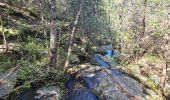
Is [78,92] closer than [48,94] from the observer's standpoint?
No

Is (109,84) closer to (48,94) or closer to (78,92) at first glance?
(78,92)

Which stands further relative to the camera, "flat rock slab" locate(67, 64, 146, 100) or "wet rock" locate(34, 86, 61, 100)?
"flat rock slab" locate(67, 64, 146, 100)

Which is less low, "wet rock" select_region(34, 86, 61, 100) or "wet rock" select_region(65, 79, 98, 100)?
"wet rock" select_region(34, 86, 61, 100)

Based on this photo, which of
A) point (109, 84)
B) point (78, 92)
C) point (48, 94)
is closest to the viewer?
point (48, 94)

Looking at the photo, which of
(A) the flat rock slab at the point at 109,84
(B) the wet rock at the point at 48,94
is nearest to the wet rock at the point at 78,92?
(A) the flat rock slab at the point at 109,84

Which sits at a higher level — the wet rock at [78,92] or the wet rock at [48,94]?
the wet rock at [48,94]

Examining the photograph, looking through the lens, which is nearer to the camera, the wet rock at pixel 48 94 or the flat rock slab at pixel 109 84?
the wet rock at pixel 48 94

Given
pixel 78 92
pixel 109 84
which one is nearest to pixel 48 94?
pixel 78 92

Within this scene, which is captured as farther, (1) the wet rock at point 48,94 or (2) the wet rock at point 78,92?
(2) the wet rock at point 78,92

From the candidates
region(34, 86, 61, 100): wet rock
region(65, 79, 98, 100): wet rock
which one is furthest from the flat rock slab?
region(34, 86, 61, 100): wet rock

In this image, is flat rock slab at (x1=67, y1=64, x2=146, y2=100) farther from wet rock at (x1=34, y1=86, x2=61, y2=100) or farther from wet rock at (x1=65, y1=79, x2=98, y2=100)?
wet rock at (x1=34, y1=86, x2=61, y2=100)

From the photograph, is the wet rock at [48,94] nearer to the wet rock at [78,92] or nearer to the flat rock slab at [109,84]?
the wet rock at [78,92]

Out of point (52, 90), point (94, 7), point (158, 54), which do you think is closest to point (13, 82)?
point (52, 90)

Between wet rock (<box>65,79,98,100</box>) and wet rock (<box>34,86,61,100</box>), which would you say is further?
wet rock (<box>65,79,98,100</box>)
